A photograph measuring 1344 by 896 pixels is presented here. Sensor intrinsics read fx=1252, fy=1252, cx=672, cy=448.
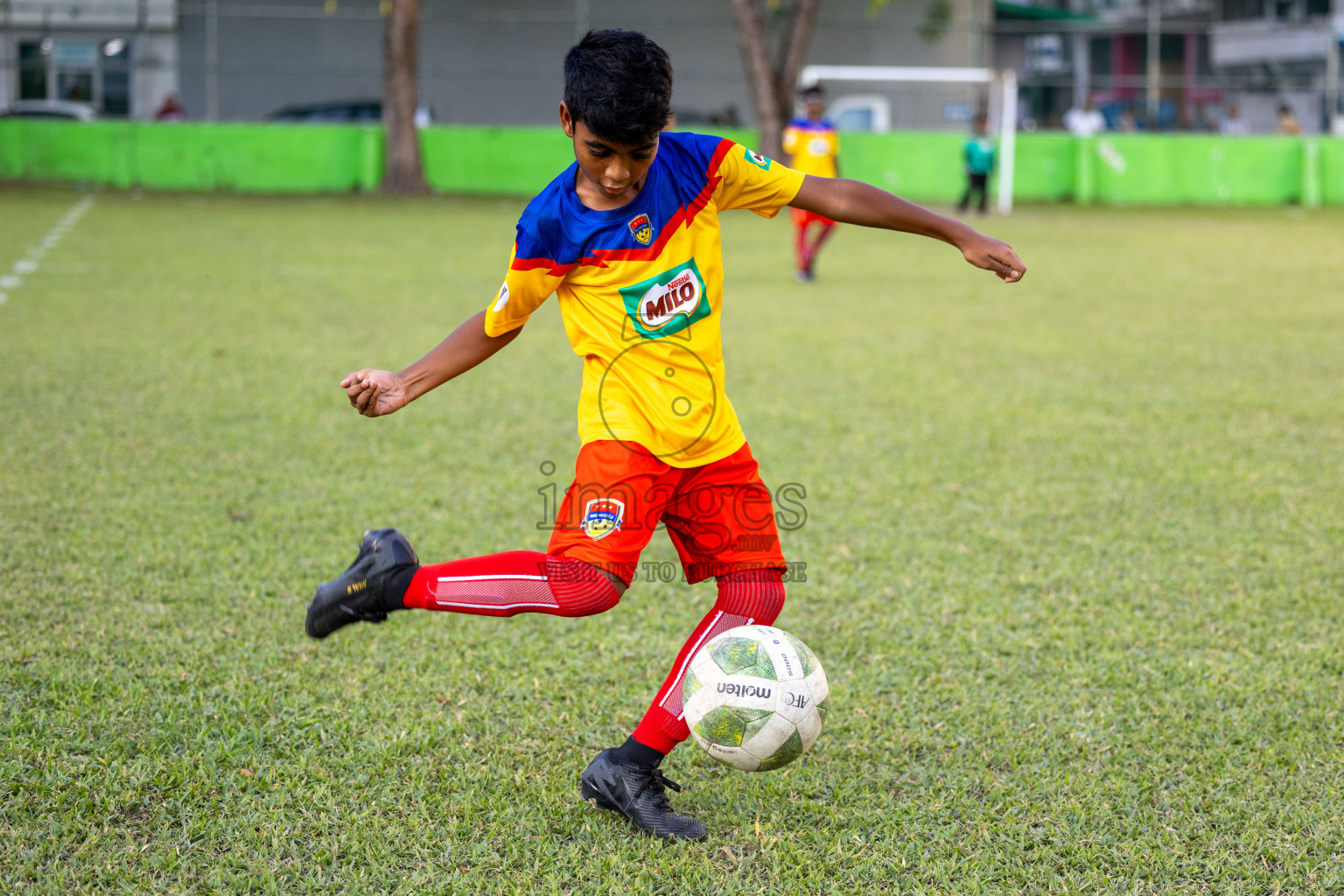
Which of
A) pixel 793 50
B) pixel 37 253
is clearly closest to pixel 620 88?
pixel 37 253

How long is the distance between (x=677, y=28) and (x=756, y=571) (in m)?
29.8

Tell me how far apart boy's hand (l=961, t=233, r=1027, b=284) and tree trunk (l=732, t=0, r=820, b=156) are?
2019 cm

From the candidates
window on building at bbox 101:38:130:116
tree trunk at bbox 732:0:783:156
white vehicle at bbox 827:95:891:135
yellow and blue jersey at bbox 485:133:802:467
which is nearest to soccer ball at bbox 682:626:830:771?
yellow and blue jersey at bbox 485:133:802:467

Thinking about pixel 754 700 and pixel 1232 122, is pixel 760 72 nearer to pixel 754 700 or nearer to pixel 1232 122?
pixel 1232 122

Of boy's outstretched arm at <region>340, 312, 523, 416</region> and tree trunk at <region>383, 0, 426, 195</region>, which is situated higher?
tree trunk at <region>383, 0, 426, 195</region>

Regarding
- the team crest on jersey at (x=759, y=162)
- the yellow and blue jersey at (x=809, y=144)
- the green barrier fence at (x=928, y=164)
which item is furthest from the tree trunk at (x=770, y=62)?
the team crest on jersey at (x=759, y=162)

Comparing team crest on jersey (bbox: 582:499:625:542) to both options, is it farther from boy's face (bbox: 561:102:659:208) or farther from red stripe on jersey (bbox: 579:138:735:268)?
boy's face (bbox: 561:102:659:208)

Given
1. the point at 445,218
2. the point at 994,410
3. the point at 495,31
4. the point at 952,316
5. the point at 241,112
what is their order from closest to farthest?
the point at 994,410 < the point at 952,316 < the point at 445,218 < the point at 241,112 < the point at 495,31

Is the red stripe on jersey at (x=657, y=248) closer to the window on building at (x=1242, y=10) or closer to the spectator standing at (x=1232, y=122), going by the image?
the spectator standing at (x=1232, y=122)

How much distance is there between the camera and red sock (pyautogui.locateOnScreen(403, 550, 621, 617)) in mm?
2625

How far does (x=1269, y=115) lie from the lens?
30188 mm

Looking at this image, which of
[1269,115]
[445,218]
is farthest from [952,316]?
[1269,115]

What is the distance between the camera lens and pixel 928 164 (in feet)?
75.7

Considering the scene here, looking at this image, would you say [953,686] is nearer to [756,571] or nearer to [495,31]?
[756,571]
